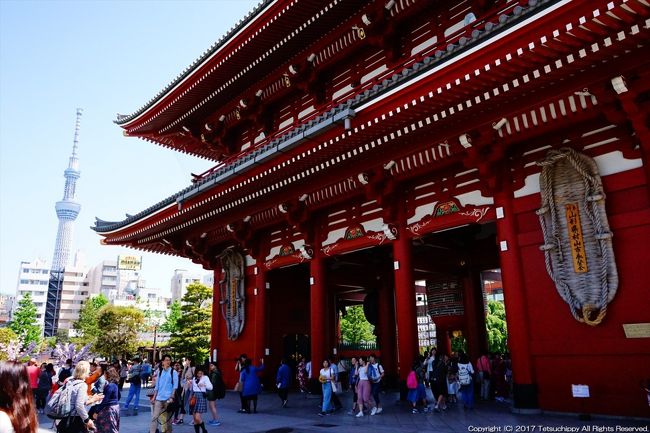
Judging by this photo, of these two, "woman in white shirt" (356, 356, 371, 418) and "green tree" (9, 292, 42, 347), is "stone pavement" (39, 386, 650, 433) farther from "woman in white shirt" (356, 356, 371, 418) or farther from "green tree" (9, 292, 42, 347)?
"green tree" (9, 292, 42, 347)

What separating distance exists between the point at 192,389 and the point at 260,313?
23.4 feet

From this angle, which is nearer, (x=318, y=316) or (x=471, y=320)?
(x=318, y=316)

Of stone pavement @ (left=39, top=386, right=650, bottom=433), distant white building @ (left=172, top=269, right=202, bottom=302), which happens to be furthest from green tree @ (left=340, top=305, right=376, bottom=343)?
distant white building @ (left=172, top=269, right=202, bottom=302)

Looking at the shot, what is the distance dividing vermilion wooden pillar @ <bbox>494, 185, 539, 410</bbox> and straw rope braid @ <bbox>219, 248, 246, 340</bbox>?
10928 mm

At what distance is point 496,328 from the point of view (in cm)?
5228

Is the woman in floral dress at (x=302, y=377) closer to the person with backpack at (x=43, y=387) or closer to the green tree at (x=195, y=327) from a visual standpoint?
the person with backpack at (x=43, y=387)

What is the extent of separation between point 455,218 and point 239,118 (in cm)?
1059

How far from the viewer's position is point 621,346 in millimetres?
9156

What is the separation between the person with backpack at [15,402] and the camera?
3250 mm

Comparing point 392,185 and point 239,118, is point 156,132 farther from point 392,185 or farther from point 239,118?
point 392,185

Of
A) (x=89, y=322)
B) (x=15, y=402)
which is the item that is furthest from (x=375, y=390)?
(x=89, y=322)

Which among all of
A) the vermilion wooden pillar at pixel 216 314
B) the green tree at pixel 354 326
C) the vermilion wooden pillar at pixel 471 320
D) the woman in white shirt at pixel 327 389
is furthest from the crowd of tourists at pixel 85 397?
the green tree at pixel 354 326

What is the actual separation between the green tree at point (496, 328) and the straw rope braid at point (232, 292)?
34.9 metres

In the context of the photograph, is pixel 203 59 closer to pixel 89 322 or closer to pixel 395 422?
pixel 395 422
